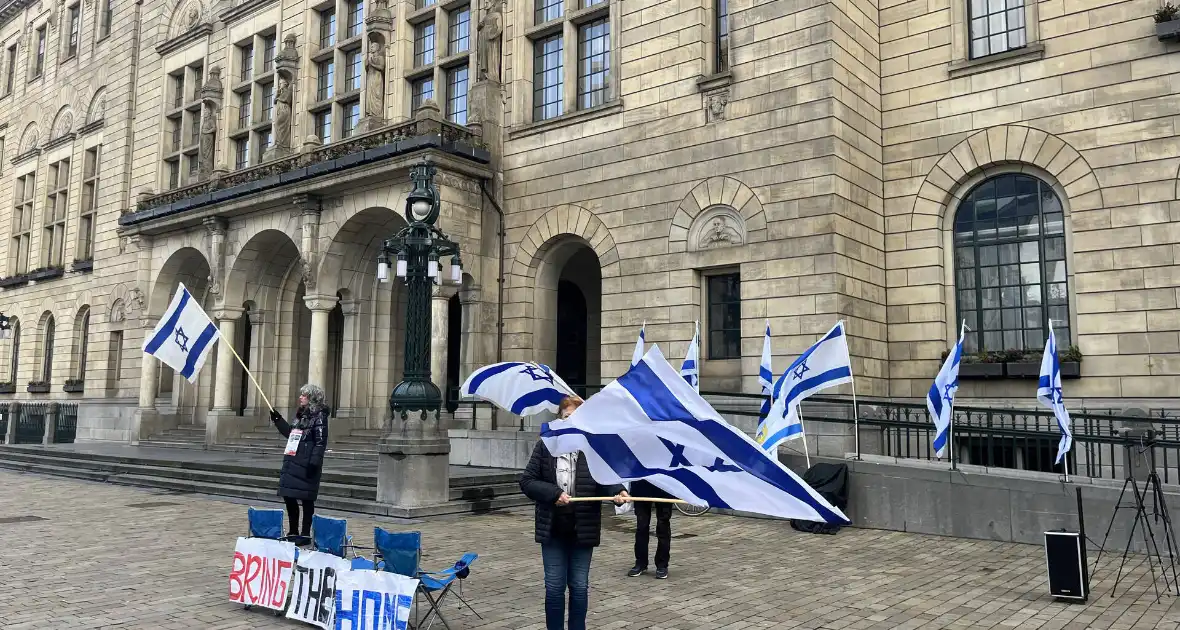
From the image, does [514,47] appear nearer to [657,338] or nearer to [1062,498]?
[657,338]

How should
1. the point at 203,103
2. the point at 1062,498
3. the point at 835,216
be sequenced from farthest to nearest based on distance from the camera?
the point at 203,103 < the point at 835,216 < the point at 1062,498

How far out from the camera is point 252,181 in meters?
24.7

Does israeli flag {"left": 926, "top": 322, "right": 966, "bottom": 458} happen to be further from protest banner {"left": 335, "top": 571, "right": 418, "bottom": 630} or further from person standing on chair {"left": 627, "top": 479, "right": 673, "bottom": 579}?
protest banner {"left": 335, "top": 571, "right": 418, "bottom": 630}

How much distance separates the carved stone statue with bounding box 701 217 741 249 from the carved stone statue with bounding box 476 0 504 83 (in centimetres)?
773

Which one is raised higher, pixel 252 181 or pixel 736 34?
pixel 736 34

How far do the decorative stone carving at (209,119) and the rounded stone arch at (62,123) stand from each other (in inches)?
558

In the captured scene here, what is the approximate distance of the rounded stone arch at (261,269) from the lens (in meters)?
25.7

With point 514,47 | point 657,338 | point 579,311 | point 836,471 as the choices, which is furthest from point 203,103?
point 836,471

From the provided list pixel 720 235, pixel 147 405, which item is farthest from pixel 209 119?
pixel 720 235

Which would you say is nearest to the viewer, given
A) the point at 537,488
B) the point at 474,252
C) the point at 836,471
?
the point at 537,488

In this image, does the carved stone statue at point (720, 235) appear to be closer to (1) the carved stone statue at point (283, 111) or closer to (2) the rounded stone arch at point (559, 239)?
(2) the rounded stone arch at point (559, 239)

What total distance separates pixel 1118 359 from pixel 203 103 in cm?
2771

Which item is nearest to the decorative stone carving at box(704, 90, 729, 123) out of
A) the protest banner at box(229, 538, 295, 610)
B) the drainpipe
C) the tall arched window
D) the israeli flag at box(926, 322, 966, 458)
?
the drainpipe

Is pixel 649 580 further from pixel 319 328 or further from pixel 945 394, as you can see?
pixel 319 328
